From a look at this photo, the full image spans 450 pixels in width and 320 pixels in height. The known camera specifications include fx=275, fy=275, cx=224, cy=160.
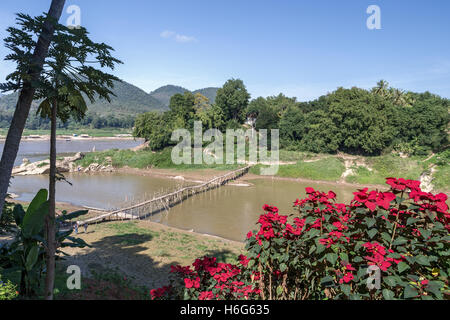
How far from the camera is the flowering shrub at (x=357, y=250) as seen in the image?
289 cm

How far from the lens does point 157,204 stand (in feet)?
75.0

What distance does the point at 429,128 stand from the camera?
34.3 meters

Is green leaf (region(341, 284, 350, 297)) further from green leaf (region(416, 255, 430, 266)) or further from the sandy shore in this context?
the sandy shore

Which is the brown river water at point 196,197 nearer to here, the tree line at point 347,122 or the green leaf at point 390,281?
the tree line at point 347,122

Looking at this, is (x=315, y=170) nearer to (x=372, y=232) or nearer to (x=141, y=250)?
(x=141, y=250)

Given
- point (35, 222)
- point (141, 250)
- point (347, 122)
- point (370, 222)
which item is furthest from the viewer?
point (347, 122)

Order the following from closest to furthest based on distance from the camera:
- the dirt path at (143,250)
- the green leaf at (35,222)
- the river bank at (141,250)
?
the green leaf at (35,222)
the river bank at (141,250)
the dirt path at (143,250)

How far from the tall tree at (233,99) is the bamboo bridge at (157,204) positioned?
71.1 ft

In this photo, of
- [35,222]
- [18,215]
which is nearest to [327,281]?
[35,222]

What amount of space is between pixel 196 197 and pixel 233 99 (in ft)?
100

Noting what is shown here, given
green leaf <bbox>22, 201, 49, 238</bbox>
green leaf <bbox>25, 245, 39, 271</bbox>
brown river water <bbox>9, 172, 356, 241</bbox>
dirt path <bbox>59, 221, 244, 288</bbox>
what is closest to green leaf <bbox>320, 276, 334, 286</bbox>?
green leaf <bbox>25, 245, 39, 271</bbox>

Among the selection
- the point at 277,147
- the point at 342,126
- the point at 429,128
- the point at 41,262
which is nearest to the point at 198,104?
the point at 277,147

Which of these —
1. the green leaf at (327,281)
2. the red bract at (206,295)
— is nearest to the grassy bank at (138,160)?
the red bract at (206,295)
